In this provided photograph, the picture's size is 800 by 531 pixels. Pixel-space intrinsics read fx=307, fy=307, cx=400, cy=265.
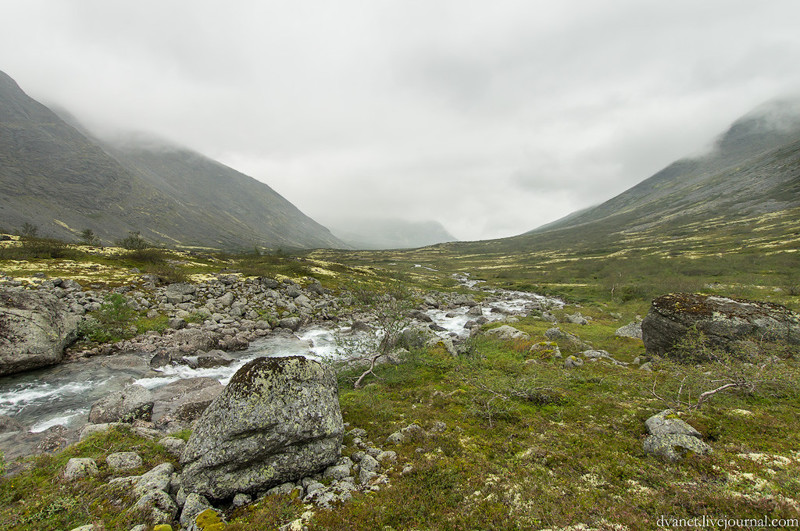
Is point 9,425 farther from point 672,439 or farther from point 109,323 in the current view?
point 672,439

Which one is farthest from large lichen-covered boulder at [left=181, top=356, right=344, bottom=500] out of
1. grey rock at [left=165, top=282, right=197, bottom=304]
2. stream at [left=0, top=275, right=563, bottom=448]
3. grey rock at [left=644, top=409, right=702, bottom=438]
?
grey rock at [left=165, top=282, right=197, bottom=304]

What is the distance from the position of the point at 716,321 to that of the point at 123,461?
28889 millimetres

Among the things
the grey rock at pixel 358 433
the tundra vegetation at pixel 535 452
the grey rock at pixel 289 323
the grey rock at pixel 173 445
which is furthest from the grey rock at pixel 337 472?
the grey rock at pixel 289 323

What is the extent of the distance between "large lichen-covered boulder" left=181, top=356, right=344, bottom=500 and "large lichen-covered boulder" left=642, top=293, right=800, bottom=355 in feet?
61.8

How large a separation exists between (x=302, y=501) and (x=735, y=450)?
12336 mm

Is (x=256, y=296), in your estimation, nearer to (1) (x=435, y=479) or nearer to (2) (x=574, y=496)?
(1) (x=435, y=479)

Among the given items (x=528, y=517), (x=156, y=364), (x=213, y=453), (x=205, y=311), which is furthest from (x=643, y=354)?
(x=205, y=311)

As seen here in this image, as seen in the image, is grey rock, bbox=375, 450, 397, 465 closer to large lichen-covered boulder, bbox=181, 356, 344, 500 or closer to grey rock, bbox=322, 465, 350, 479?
grey rock, bbox=322, 465, 350, 479

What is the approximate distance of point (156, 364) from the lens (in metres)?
23.3

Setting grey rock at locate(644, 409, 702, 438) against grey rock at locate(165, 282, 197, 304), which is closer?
grey rock at locate(644, 409, 702, 438)

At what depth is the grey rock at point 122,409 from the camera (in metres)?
14.0

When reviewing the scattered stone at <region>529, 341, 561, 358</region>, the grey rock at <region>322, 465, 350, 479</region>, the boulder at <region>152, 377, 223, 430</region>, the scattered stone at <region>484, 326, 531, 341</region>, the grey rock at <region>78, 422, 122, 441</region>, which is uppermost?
the grey rock at <region>78, 422, 122, 441</region>

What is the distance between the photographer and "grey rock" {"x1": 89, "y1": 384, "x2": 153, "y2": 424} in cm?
1398

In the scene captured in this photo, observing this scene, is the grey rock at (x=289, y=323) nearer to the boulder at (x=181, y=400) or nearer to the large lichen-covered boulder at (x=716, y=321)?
the boulder at (x=181, y=400)
